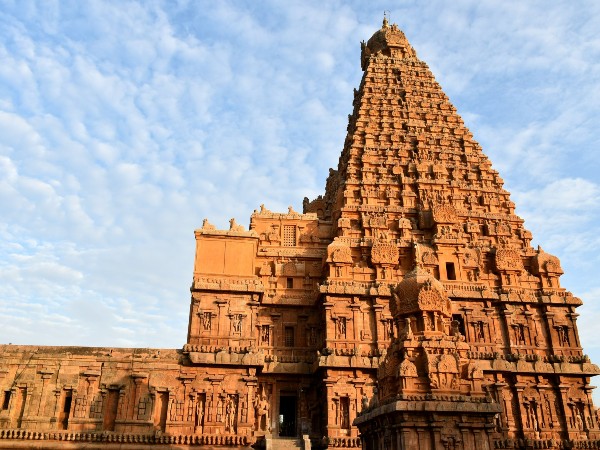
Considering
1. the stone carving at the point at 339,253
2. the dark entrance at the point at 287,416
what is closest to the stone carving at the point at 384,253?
the stone carving at the point at 339,253

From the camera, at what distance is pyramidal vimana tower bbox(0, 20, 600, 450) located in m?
29.4

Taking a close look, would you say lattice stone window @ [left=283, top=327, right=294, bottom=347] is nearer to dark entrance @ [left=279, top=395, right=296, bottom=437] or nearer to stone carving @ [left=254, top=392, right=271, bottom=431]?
dark entrance @ [left=279, top=395, right=296, bottom=437]

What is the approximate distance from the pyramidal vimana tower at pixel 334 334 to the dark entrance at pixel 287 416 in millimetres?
94

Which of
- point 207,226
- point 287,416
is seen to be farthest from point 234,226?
point 287,416

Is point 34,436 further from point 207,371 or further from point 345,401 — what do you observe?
point 345,401

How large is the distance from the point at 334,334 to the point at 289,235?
879 centimetres

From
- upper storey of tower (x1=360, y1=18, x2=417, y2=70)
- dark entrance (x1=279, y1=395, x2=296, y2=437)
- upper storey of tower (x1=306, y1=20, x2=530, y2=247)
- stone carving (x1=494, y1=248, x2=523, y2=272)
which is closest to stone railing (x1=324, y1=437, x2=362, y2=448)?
dark entrance (x1=279, y1=395, x2=296, y2=437)

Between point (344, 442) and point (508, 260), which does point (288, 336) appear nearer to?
point (344, 442)

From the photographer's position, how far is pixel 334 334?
3275 centimetres

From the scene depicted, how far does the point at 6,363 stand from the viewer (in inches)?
1175

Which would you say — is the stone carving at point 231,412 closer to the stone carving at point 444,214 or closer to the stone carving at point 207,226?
the stone carving at point 207,226

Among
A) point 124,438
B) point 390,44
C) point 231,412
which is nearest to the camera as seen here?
point 124,438

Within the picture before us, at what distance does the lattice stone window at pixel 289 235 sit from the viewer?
38438mm

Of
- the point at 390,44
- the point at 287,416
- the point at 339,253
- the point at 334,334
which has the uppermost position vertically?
the point at 390,44
